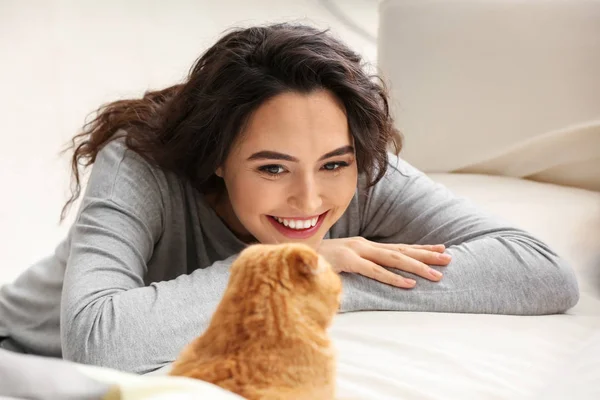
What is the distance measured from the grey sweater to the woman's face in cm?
10

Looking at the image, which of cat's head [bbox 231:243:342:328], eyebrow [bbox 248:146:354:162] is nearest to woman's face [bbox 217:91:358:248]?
eyebrow [bbox 248:146:354:162]

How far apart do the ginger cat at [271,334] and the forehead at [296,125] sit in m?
0.50

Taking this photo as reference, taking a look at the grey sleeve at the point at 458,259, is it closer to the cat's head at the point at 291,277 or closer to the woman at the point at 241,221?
the woman at the point at 241,221

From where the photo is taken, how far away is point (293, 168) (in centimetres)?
139

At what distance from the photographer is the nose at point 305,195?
1379mm

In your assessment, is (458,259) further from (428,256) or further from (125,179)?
(125,179)

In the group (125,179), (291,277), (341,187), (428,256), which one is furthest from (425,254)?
(291,277)

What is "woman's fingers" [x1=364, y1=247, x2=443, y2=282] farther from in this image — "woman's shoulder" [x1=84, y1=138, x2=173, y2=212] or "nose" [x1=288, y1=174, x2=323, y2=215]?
"woman's shoulder" [x1=84, y1=138, x2=173, y2=212]

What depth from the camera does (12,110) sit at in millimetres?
3283

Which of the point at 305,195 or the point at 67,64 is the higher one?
→ the point at 67,64

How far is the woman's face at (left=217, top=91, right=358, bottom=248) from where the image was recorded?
1369 millimetres

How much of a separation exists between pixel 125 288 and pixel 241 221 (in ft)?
0.84

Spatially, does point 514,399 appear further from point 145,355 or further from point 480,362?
point 145,355

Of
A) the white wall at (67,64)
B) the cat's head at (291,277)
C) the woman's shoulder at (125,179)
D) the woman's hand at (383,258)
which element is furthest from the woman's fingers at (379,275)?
the white wall at (67,64)
